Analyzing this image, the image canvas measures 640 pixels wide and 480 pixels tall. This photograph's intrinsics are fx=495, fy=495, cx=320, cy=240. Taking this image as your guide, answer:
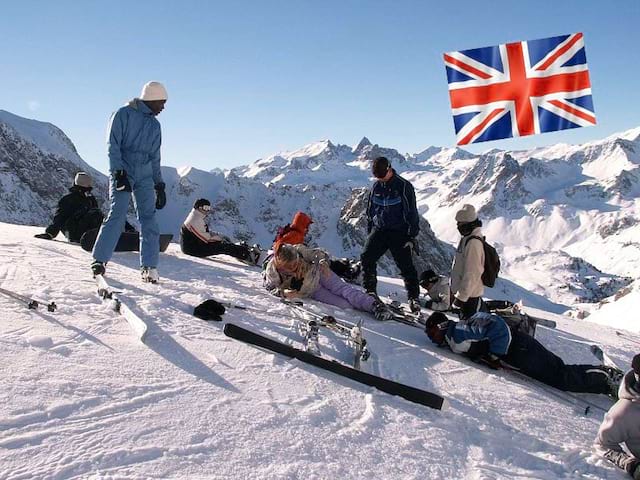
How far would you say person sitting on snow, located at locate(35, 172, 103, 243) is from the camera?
975cm

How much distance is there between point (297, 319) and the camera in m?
5.50

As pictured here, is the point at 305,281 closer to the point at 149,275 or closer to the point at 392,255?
the point at 392,255

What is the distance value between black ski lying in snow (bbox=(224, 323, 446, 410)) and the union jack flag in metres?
5.09

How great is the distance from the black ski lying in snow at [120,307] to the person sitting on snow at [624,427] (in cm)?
362

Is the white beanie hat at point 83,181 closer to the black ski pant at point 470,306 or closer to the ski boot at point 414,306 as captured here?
the ski boot at point 414,306

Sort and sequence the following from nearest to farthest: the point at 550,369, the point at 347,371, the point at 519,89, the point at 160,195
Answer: the point at 347,371, the point at 550,369, the point at 160,195, the point at 519,89

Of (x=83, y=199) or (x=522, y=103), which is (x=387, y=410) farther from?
(x=83, y=199)

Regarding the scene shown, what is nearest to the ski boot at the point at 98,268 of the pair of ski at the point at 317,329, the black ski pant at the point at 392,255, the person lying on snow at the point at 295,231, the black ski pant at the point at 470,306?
the pair of ski at the point at 317,329

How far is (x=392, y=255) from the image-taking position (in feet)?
24.9

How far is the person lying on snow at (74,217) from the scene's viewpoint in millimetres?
9750

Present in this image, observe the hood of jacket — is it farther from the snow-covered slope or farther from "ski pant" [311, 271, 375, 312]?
the snow-covered slope

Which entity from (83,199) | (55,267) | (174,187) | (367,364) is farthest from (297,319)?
(174,187)

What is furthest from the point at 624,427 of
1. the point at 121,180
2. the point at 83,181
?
the point at 83,181

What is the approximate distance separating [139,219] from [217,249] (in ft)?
12.8
